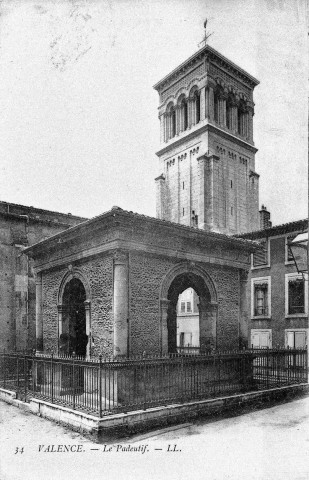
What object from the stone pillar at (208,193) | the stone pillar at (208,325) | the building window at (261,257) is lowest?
the stone pillar at (208,325)

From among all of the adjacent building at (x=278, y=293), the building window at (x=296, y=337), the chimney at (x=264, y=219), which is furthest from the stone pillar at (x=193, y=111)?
the building window at (x=296, y=337)

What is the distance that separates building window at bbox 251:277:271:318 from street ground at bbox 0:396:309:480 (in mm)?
12141

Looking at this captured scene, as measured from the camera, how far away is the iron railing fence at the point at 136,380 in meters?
10.3

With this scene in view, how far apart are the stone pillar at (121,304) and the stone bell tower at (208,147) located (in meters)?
24.7

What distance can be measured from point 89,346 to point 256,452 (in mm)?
5750

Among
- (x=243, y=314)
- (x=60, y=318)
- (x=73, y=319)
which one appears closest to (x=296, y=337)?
(x=243, y=314)

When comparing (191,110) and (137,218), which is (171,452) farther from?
(191,110)

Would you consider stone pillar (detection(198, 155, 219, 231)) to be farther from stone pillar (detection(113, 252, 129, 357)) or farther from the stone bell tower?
stone pillar (detection(113, 252, 129, 357))

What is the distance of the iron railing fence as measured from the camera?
1027 cm

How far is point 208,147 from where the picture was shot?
37125mm

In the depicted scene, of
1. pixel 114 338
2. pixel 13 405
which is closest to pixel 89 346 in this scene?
pixel 114 338

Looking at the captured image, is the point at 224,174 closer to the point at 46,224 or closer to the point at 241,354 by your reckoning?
the point at 46,224

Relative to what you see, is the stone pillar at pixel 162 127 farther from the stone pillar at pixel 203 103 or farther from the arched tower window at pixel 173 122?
the stone pillar at pixel 203 103

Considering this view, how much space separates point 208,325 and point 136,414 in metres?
5.10
